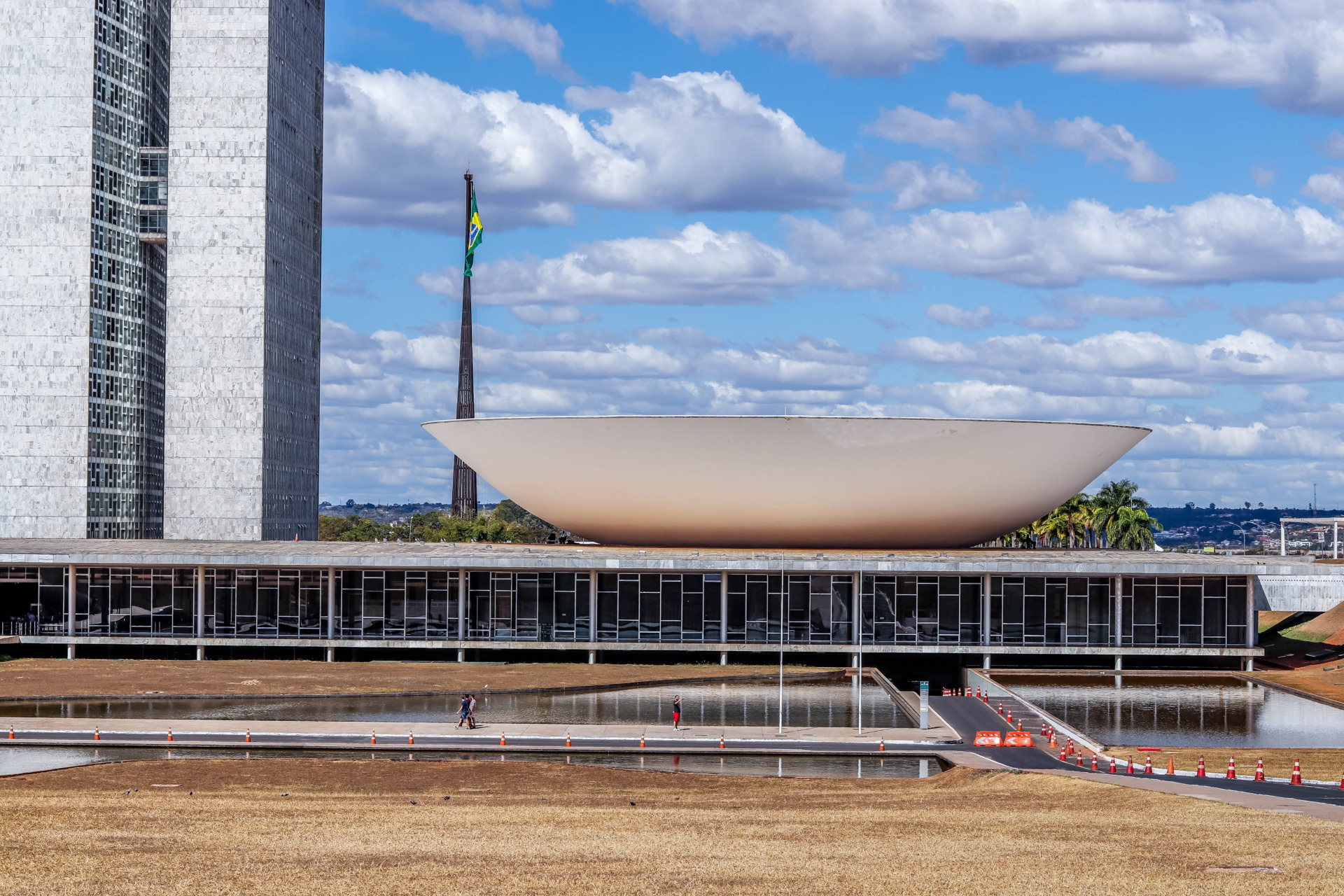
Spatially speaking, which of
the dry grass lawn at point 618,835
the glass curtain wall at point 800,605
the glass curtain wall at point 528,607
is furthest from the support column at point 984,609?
the dry grass lawn at point 618,835

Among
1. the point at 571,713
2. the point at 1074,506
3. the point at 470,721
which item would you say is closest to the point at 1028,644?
the point at 571,713

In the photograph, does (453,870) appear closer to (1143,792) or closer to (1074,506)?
(1143,792)

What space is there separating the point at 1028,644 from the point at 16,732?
108 feet

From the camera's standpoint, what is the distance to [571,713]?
123ft

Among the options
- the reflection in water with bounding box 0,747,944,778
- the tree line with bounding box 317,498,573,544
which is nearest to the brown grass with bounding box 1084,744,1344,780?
the reflection in water with bounding box 0,747,944,778

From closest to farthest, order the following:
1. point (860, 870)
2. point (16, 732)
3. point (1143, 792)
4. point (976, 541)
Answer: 1. point (860, 870)
2. point (1143, 792)
3. point (16, 732)
4. point (976, 541)

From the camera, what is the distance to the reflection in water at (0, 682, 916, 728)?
1433 inches

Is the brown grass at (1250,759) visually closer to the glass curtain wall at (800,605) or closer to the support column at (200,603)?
the glass curtain wall at (800,605)

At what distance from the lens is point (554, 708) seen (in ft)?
127

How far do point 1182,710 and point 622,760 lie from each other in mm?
17317

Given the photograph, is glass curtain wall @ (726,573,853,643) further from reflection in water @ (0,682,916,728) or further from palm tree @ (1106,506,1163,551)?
palm tree @ (1106,506,1163,551)

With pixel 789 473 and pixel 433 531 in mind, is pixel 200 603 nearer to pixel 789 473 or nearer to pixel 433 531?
pixel 789 473

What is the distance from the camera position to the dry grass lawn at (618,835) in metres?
17.3

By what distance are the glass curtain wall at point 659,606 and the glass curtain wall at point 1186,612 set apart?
48.1ft
